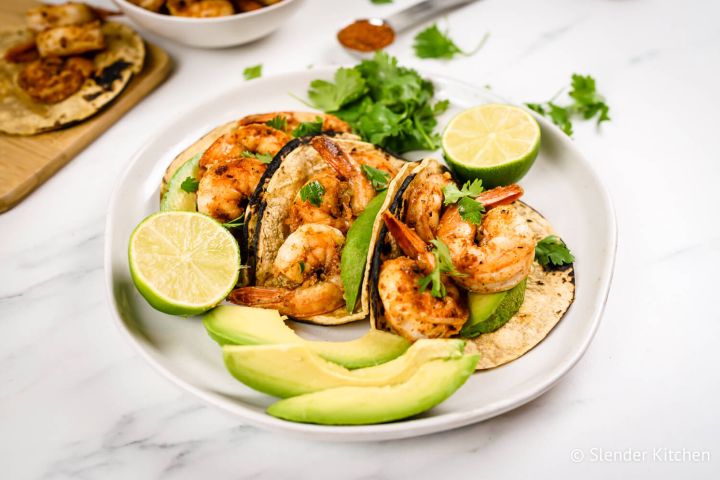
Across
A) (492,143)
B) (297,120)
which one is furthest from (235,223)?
(492,143)

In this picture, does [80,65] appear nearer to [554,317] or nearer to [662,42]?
[554,317]

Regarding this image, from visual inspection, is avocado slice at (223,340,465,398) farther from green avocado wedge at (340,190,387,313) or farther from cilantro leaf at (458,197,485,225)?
cilantro leaf at (458,197,485,225)

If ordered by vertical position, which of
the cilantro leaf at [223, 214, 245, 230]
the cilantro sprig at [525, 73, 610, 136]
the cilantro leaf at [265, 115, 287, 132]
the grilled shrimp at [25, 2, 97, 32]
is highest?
the grilled shrimp at [25, 2, 97, 32]

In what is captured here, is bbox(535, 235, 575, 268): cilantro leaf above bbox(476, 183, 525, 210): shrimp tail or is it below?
below

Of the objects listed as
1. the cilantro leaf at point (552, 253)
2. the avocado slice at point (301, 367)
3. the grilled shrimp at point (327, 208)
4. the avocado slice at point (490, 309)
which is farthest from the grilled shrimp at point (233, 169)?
the cilantro leaf at point (552, 253)

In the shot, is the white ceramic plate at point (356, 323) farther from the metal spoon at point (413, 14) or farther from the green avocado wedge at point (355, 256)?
the metal spoon at point (413, 14)

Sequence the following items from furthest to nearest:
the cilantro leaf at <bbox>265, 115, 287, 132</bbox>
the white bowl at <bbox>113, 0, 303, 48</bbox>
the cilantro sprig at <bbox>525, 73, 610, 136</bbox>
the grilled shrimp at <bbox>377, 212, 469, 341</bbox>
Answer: the white bowl at <bbox>113, 0, 303, 48</bbox> → the cilantro sprig at <bbox>525, 73, 610, 136</bbox> → the cilantro leaf at <bbox>265, 115, 287, 132</bbox> → the grilled shrimp at <bbox>377, 212, 469, 341</bbox>

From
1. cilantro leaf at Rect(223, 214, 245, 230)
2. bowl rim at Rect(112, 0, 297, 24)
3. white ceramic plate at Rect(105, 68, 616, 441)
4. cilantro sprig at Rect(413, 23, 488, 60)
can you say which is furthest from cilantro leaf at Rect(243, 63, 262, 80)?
cilantro leaf at Rect(223, 214, 245, 230)

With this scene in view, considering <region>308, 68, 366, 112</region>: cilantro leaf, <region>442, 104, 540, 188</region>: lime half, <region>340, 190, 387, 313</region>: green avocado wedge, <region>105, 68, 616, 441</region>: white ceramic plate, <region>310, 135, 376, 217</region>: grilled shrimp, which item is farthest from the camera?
<region>308, 68, 366, 112</region>: cilantro leaf

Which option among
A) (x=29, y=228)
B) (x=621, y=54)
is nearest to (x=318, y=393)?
(x=29, y=228)
